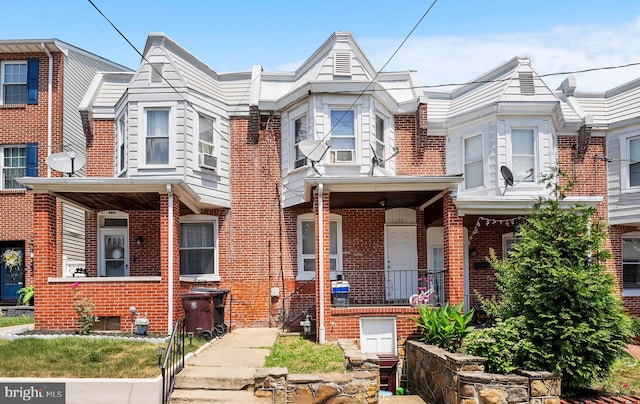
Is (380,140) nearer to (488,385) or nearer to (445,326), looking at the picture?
(445,326)

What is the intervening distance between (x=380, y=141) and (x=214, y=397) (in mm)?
9585

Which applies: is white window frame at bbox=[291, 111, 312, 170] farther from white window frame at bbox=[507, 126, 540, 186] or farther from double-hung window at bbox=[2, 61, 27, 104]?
double-hung window at bbox=[2, 61, 27, 104]

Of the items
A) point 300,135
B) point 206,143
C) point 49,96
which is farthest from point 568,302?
point 49,96

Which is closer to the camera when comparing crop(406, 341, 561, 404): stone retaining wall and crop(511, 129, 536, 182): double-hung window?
crop(406, 341, 561, 404): stone retaining wall

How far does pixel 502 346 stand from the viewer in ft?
30.4

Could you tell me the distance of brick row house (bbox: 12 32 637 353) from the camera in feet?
51.2

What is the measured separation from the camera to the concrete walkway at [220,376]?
852cm

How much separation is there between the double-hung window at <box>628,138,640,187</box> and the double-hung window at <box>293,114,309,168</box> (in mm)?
9073

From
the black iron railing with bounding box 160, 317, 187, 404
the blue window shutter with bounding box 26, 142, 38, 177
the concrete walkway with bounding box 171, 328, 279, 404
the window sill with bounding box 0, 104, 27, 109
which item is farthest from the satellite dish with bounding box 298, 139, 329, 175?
the window sill with bounding box 0, 104, 27, 109

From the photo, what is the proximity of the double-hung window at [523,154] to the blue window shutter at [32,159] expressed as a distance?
1499 cm

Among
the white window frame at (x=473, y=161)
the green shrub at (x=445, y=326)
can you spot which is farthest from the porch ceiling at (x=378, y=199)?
the green shrub at (x=445, y=326)

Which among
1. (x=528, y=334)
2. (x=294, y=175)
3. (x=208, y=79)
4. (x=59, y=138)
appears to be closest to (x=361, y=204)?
(x=294, y=175)

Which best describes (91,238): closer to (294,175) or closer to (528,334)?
(294,175)

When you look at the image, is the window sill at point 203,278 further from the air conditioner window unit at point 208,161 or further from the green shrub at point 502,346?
the green shrub at point 502,346
